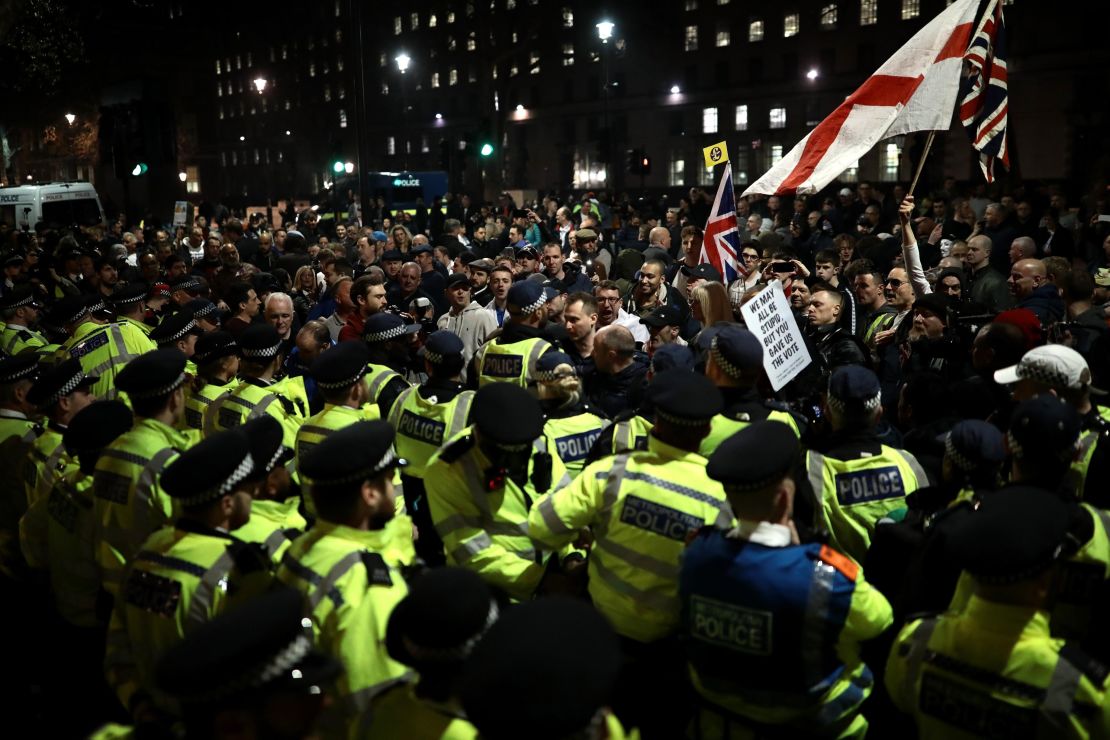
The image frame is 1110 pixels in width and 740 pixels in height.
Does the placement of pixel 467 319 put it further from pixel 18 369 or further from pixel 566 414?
pixel 18 369

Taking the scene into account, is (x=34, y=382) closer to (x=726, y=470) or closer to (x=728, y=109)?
(x=726, y=470)

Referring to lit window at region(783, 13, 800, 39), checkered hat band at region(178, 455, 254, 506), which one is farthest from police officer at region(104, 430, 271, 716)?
lit window at region(783, 13, 800, 39)

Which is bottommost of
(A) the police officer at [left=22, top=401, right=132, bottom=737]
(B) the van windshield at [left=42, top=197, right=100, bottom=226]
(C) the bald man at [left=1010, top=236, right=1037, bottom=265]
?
(A) the police officer at [left=22, top=401, right=132, bottom=737]

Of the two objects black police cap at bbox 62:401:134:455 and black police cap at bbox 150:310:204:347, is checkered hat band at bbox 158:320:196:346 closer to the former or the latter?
black police cap at bbox 150:310:204:347

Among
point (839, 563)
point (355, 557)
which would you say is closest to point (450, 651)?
point (355, 557)

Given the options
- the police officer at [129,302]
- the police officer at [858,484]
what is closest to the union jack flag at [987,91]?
the police officer at [858,484]

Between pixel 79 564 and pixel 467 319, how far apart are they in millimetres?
4902

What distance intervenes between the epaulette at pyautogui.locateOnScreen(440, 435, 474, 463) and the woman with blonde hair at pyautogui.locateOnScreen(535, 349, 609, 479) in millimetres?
989

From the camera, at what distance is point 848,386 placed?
434 cm

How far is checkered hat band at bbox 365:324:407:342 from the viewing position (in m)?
6.81

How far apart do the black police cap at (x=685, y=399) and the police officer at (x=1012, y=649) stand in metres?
1.10

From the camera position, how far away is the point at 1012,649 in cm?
272

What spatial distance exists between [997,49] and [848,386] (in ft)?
16.7

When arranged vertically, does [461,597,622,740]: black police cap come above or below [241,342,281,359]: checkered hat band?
below
